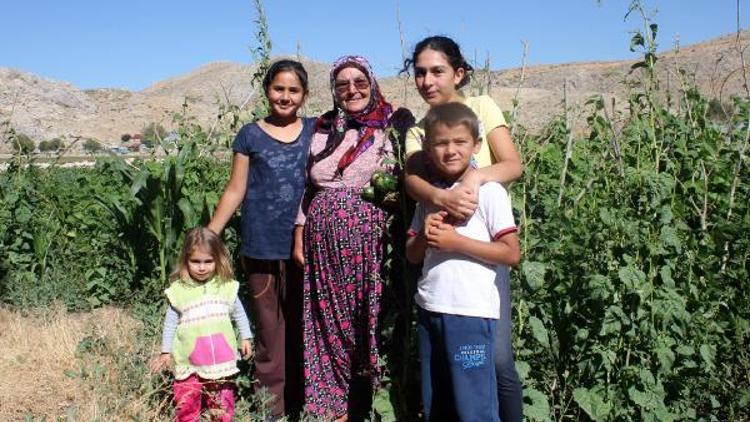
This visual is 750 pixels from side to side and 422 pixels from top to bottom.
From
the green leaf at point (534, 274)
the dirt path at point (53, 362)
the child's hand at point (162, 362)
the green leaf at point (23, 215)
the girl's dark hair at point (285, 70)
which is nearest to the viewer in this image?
the green leaf at point (534, 274)

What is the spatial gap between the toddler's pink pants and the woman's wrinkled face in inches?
53.1

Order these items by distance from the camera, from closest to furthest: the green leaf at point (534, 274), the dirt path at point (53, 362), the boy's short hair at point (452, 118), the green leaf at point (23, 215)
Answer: the boy's short hair at point (452, 118)
the green leaf at point (534, 274)
the dirt path at point (53, 362)
the green leaf at point (23, 215)

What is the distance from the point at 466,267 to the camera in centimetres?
255

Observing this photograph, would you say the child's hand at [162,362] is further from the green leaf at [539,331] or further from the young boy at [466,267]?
the green leaf at [539,331]

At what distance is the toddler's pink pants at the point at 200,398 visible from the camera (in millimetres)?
3277

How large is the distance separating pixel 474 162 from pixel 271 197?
45.6 inches

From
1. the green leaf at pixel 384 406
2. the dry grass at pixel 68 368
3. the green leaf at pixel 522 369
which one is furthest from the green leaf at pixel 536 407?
the dry grass at pixel 68 368

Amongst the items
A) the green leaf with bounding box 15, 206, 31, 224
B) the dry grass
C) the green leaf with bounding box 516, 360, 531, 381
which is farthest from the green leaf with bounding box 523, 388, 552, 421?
the green leaf with bounding box 15, 206, 31, 224

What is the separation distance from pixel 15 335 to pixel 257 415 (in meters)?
2.15

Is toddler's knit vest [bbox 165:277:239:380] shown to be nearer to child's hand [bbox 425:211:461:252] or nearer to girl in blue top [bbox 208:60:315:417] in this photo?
girl in blue top [bbox 208:60:315:417]

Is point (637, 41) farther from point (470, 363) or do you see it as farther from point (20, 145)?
point (20, 145)

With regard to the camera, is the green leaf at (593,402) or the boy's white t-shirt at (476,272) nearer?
the boy's white t-shirt at (476,272)

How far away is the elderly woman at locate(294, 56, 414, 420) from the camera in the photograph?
320 centimetres

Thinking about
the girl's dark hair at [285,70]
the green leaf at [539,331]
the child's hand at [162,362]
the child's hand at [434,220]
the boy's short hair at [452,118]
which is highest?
the girl's dark hair at [285,70]
